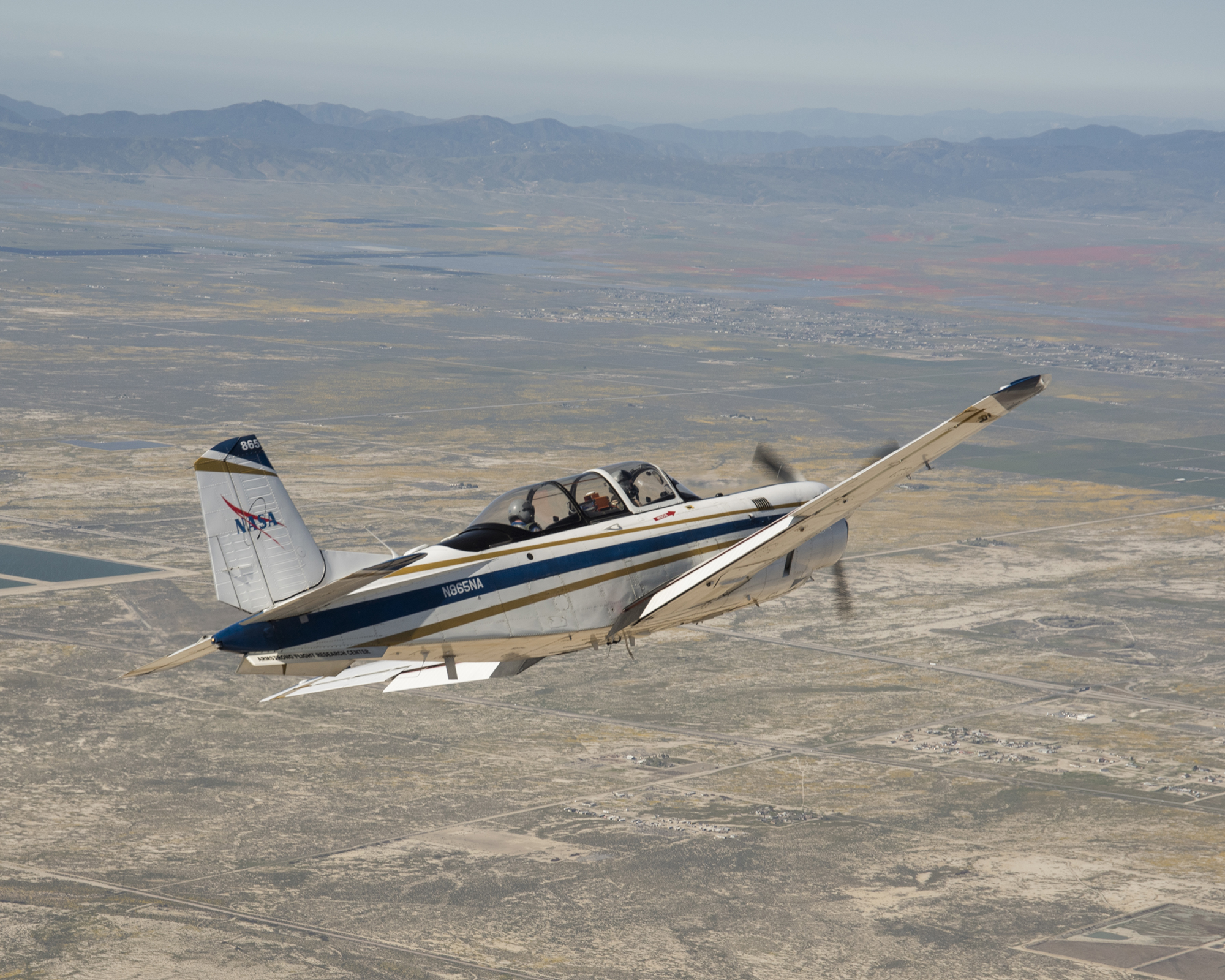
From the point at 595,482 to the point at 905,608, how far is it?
54.9 m

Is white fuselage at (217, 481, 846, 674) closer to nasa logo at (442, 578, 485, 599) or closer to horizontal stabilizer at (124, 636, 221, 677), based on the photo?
nasa logo at (442, 578, 485, 599)

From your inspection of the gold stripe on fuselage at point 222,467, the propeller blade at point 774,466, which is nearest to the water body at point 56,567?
the propeller blade at point 774,466

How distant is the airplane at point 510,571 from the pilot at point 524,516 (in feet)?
0.09

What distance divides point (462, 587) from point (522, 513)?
2187mm

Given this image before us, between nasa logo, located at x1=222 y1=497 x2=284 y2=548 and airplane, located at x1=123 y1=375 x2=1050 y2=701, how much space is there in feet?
0.09

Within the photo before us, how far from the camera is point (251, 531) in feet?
99.5

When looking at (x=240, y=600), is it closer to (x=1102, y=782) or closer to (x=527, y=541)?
(x=527, y=541)

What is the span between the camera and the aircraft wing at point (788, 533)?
30.3 meters

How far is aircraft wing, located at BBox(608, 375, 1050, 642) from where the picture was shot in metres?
30.3

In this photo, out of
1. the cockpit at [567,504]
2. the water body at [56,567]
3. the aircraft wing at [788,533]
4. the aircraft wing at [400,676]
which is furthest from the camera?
the water body at [56,567]

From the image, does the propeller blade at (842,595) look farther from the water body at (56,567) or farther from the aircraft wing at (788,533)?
the water body at (56,567)

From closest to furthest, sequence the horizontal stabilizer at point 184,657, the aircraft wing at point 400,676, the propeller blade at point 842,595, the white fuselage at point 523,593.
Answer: the horizontal stabilizer at point 184,657, the white fuselage at point 523,593, the aircraft wing at point 400,676, the propeller blade at point 842,595

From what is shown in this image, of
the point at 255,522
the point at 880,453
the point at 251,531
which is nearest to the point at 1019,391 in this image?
the point at 880,453

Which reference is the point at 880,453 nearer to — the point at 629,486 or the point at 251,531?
the point at 629,486
